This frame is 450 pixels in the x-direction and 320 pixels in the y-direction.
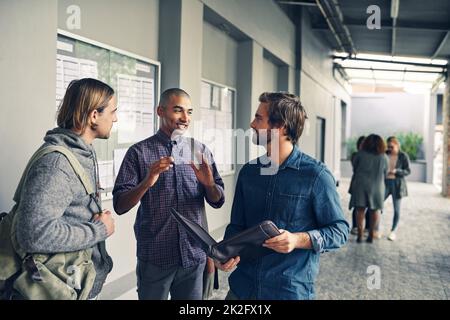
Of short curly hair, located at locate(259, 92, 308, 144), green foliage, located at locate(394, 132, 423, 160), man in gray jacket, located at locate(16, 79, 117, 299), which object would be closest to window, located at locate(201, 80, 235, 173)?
short curly hair, located at locate(259, 92, 308, 144)

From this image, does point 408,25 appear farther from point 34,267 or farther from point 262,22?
A: point 34,267

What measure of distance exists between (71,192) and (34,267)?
0.17 metres

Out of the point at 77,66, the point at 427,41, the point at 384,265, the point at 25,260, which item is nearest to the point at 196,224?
the point at 25,260

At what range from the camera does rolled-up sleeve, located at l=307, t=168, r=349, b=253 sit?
3.35 feet

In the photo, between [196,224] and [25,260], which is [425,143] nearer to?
[196,224]

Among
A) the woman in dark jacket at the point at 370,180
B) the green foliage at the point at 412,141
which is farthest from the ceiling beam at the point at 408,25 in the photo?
the green foliage at the point at 412,141

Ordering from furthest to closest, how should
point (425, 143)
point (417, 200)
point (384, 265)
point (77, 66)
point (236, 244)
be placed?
point (425, 143), point (417, 200), point (384, 265), point (77, 66), point (236, 244)

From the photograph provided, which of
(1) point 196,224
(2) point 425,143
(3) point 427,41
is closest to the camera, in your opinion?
(1) point 196,224

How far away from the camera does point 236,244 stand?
3.30 feet

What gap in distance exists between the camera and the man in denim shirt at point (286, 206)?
1.02 meters

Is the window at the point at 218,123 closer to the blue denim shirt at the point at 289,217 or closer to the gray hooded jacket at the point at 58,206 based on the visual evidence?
the blue denim shirt at the point at 289,217

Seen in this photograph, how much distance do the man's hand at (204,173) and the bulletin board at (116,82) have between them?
7.2 inches

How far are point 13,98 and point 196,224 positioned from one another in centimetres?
60

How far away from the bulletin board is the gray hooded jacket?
0.22 m
